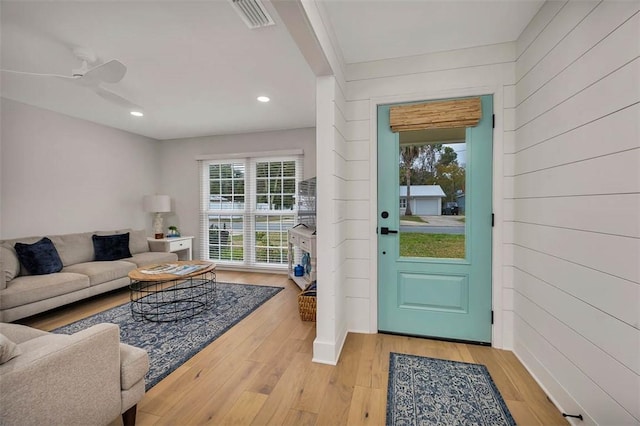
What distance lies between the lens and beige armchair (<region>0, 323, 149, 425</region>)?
973 mm

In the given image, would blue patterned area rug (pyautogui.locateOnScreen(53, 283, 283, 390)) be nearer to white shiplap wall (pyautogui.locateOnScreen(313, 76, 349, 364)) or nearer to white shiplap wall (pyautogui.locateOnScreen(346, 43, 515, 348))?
white shiplap wall (pyautogui.locateOnScreen(313, 76, 349, 364))

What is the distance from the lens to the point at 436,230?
2.37 metres

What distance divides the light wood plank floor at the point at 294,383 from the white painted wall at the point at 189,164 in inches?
128

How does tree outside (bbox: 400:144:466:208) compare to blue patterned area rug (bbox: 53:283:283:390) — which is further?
tree outside (bbox: 400:144:466:208)

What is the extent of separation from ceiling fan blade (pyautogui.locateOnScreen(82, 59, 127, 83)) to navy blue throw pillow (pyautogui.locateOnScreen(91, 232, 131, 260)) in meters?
2.71

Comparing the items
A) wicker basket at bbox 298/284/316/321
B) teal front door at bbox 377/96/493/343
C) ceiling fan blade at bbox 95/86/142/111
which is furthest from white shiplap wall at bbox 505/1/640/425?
ceiling fan blade at bbox 95/86/142/111

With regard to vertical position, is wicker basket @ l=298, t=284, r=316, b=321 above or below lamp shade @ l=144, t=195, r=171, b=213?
below

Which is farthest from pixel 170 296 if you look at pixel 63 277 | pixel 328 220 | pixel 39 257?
pixel 328 220

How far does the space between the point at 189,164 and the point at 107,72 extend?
333 cm

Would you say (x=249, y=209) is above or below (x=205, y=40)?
below

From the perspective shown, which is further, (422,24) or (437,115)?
(437,115)

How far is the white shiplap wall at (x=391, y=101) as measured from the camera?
218 centimetres

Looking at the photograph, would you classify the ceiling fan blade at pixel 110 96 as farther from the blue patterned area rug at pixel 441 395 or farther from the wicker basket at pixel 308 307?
the blue patterned area rug at pixel 441 395

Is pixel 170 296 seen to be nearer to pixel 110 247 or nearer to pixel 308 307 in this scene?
pixel 110 247
